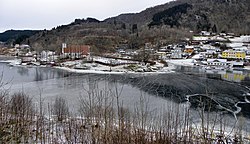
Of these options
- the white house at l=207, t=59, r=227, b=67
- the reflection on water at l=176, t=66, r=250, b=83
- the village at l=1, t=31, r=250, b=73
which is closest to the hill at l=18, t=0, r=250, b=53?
the village at l=1, t=31, r=250, b=73

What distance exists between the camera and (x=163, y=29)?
1508 inches

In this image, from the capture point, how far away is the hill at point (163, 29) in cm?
3469

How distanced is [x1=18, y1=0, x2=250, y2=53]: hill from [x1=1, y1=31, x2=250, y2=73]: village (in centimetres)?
230

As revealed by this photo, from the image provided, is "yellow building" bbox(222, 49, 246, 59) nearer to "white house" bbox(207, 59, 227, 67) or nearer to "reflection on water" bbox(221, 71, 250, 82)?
"white house" bbox(207, 59, 227, 67)

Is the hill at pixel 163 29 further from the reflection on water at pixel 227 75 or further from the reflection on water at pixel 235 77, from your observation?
the reflection on water at pixel 235 77

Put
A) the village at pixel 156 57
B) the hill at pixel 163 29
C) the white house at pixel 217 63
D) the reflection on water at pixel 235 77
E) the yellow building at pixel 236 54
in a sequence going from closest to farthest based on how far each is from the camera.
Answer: the reflection on water at pixel 235 77, the village at pixel 156 57, the white house at pixel 217 63, the yellow building at pixel 236 54, the hill at pixel 163 29

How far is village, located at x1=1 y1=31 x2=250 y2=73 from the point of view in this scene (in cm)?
1988

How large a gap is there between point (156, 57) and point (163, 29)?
14340 millimetres

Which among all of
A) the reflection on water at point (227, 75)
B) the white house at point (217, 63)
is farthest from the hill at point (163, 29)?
the reflection on water at point (227, 75)

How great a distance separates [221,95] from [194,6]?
4503 centimetres

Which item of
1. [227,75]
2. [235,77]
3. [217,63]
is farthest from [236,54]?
[235,77]

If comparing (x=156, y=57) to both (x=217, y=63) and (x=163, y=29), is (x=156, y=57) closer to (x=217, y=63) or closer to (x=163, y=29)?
(x=217, y=63)

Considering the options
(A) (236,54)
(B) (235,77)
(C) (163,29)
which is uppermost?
(C) (163,29)

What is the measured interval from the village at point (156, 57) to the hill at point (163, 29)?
2.30 metres
